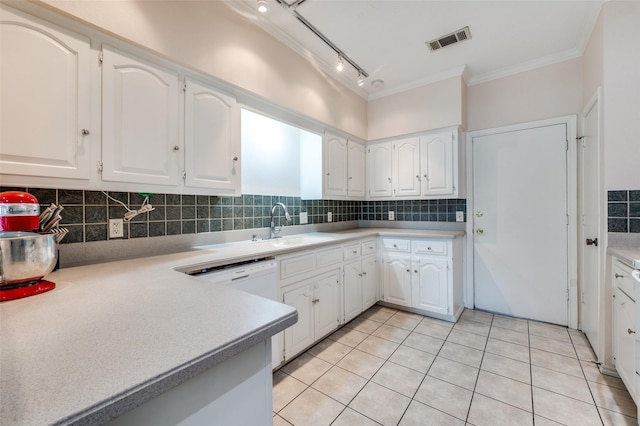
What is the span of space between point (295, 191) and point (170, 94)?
1.60m

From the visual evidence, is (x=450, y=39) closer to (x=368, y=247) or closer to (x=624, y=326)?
(x=368, y=247)

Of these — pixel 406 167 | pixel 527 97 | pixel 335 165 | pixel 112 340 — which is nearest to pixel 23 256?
pixel 112 340

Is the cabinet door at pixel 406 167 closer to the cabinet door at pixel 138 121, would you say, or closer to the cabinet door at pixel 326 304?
the cabinet door at pixel 326 304

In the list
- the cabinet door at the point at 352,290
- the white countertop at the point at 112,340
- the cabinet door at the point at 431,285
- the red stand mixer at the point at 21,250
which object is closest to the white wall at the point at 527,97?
the cabinet door at the point at 431,285

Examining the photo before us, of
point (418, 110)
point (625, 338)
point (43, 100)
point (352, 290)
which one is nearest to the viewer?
point (43, 100)

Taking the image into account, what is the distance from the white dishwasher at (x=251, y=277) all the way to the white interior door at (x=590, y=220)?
239 cm

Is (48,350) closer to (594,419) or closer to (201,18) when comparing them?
(201,18)

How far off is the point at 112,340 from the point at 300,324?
1.61 metres

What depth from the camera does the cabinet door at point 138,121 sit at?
1.41m

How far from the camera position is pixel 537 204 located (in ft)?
9.20

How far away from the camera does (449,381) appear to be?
1.85 meters

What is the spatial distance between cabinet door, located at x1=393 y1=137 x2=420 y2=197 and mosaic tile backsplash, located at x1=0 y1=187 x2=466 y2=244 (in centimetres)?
34

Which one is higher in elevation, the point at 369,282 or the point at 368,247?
the point at 368,247

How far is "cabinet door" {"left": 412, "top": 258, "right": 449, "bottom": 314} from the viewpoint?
2787mm
